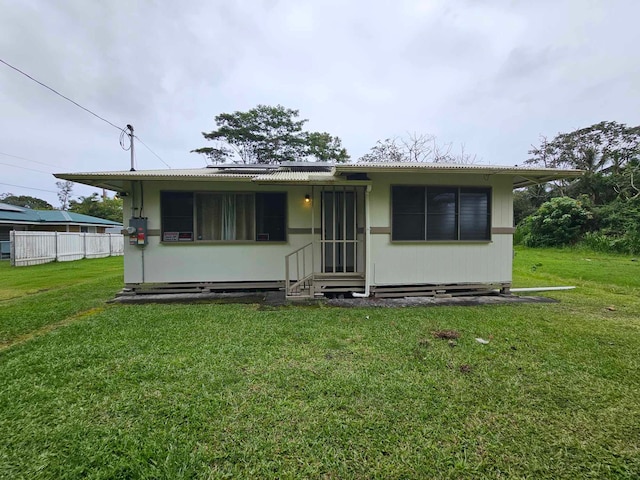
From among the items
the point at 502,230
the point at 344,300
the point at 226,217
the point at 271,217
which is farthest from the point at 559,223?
the point at 226,217

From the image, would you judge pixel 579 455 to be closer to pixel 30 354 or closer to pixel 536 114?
pixel 30 354

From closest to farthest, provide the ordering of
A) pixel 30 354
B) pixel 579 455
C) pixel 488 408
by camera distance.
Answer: pixel 579 455 → pixel 488 408 → pixel 30 354

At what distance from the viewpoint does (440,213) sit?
5520 millimetres

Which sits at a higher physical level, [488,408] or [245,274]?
[245,274]

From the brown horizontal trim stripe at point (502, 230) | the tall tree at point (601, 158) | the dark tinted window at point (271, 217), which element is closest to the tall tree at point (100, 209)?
the dark tinted window at point (271, 217)

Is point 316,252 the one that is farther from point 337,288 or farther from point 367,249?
point 367,249

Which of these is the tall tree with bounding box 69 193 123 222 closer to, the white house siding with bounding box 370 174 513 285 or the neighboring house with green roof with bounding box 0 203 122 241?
the neighboring house with green roof with bounding box 0 203 122 241

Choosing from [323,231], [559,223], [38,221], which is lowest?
[323,231]

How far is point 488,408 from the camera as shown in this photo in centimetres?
210

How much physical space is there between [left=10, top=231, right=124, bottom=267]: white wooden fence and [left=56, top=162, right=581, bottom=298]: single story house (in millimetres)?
9277

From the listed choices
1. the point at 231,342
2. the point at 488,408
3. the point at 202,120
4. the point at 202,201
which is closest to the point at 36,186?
the point at 202,120

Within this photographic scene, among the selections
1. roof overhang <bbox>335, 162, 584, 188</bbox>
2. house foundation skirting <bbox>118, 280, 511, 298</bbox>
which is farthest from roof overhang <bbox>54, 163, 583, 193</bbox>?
house foundation skirting <bbox>118, 280, 511, 298</bbox>

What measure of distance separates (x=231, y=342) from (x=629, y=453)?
3.27 m

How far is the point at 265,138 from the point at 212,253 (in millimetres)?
16498
